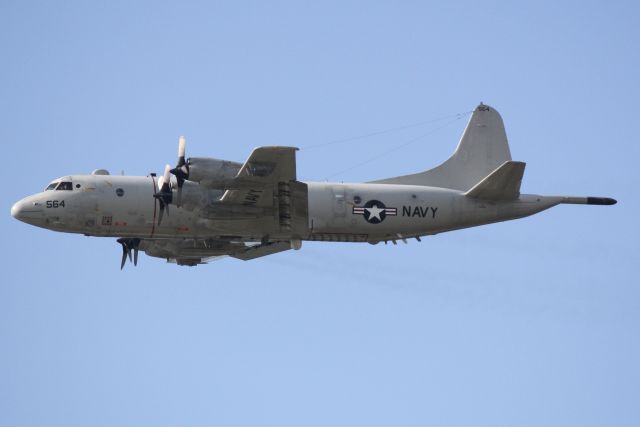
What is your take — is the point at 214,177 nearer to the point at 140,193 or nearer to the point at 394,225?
the point at 140,193

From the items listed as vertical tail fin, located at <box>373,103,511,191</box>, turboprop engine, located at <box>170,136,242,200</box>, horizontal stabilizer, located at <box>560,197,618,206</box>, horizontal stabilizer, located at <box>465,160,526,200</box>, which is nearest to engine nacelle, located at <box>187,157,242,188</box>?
turboprop engine, located at <box>170,136,242,200</box>

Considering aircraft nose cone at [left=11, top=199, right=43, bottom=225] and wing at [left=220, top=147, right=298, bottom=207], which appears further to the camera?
aircraft nose cone at [left=11, top=199, right=43, bottom=225]

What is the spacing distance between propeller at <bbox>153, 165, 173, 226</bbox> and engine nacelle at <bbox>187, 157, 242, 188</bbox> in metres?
1.07

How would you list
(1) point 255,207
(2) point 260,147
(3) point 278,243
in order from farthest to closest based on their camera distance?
1. (3) point 278,243
2. (1) point 255,207
3. (2) point 260,147

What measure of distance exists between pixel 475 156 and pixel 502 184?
113 inches

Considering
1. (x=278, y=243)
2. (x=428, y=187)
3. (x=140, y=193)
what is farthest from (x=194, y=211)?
(x=428, y=187)

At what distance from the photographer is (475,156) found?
39969 millimetres

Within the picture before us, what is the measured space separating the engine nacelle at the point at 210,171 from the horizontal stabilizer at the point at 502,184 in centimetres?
765

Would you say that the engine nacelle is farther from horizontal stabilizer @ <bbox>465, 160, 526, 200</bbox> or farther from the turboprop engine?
horizontal stabilizer @ <bbox>465, 160, 526, 200</bbox>

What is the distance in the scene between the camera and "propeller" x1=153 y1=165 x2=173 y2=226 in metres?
35.6

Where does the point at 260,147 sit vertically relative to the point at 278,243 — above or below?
above

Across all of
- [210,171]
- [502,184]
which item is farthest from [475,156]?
[210,171]

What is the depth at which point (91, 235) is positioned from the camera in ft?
119

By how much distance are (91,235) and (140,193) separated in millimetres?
1974
